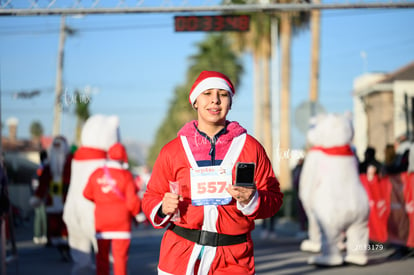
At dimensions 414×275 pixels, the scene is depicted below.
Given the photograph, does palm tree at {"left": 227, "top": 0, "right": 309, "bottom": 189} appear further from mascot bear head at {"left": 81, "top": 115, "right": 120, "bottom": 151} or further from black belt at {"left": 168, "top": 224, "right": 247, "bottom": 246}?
black belt at {"left": 168, "top": 224, "right": 247, "bottom": 246}

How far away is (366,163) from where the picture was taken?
41.7ft

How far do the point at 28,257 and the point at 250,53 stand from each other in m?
27.5

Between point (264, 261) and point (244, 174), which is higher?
point (244, 174)

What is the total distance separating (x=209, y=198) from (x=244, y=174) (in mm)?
399

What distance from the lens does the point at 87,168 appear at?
8.84 meters

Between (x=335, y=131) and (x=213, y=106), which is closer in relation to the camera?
(x=213, y=106)

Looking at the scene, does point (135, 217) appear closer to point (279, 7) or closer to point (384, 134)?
point (279, 7)

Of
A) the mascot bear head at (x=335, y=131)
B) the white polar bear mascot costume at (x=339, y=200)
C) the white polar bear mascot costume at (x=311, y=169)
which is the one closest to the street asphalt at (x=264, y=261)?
the white polar bear mascot costume at (x=339, y=200)

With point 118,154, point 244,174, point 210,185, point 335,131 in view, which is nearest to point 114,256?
point 118,154

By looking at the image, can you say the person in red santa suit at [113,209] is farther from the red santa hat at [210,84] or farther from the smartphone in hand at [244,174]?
the smartphone in hand at [244,174]

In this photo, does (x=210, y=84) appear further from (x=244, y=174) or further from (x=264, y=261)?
(x=264, y=261)

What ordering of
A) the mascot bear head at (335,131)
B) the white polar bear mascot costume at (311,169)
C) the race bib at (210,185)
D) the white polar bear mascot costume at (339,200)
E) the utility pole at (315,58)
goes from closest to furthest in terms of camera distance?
the race bib at (210,185), the white polar bear mascot costume at (339,200), the mascot bear head at (335,131), the white polar bear mascot costume at (311,169), the utility pole at (315,58)

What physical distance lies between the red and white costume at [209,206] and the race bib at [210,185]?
27 mm

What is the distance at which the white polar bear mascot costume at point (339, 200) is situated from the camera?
9953 mm
